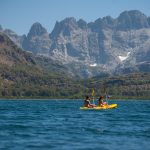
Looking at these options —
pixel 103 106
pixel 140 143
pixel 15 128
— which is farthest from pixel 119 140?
pixel 103 106

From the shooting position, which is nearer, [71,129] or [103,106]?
[71,129]

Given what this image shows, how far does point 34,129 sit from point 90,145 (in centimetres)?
2143

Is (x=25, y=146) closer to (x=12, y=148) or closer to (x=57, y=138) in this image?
(x=12, y=148)

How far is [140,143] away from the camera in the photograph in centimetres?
6881

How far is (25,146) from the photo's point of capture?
2515 inches

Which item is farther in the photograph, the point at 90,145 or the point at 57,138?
the point at 57,138

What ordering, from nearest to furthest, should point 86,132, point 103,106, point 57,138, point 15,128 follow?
point 57,138 < point 86,132 < point 15,128 < point 103,106

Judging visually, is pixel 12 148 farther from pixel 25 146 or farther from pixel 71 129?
pixel 71 129

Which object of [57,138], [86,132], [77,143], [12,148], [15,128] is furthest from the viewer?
[15,128]

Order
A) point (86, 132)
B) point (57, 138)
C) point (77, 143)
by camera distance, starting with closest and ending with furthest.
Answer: point (77, 143) → point (57, 138) → point (86, 132)

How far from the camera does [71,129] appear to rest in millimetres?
86188

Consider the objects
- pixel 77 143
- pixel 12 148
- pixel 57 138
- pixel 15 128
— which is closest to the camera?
pixel 12 148

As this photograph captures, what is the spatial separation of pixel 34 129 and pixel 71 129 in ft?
20.9

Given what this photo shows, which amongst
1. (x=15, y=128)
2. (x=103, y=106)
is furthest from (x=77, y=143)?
(x=103, y=106)
